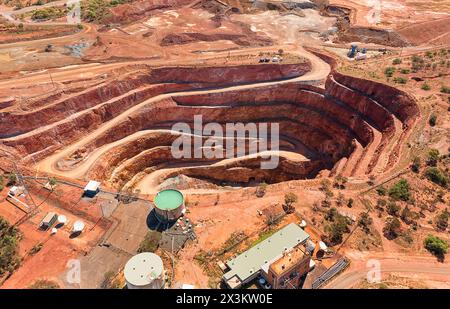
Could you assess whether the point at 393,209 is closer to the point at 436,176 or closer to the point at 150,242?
the point at 436,176

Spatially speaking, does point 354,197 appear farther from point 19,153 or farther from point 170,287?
point 19,153

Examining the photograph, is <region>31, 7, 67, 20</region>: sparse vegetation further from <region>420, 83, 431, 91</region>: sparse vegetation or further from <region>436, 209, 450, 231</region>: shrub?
<region>436, 209, 450, 231</region>: shrub

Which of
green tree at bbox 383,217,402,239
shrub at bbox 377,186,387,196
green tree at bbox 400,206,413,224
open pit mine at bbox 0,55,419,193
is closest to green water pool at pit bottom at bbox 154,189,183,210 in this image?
open pit mine at bbox 0,55,419,193

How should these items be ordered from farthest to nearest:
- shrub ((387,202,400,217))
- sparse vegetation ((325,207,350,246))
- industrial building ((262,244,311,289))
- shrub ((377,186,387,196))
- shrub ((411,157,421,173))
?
shrub ((411,157,421,173))
shrub ((377,186,387,196))
shrub ((387,202,400,217))
sparse vegetation ((325,207,350,246))
industrial building ((262,244,311,289))

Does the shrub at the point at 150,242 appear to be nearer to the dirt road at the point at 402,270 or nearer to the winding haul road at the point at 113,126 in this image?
the dirt road at the point at 402,270
